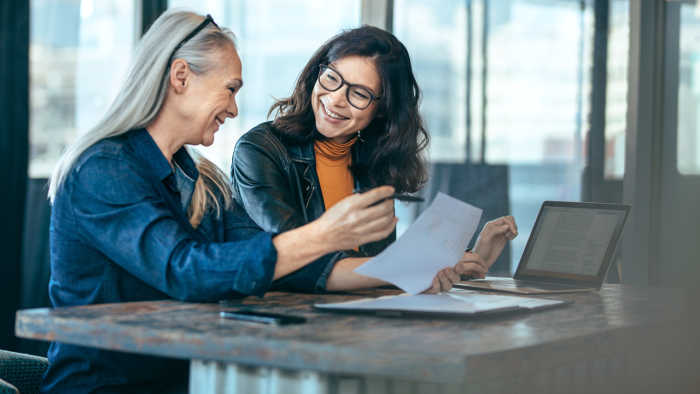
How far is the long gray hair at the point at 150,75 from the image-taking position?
1.62 m

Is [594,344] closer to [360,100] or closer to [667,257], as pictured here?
[360,100]

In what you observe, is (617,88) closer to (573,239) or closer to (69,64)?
(573,239)

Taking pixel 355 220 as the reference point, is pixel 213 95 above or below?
above

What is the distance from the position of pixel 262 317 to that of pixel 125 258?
0.35 m

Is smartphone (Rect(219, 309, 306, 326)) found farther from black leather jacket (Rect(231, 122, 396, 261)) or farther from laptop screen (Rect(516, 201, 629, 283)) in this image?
laptop screen (Rect(516, 201, 629, 283))

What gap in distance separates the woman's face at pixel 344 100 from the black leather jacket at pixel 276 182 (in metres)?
0.09

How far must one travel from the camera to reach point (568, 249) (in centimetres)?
206

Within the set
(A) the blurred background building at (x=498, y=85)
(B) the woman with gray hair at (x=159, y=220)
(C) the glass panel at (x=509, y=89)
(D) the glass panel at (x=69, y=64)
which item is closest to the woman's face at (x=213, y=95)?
(B) the woman with gray hair at (x=159, y=220)

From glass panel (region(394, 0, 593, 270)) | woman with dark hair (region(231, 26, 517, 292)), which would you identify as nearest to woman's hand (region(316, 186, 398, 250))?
woman with dark hair (region(231, 26, 517, 292))

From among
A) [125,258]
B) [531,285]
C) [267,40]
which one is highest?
[267,40]

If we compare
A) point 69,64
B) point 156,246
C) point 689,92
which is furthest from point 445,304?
point 69,64

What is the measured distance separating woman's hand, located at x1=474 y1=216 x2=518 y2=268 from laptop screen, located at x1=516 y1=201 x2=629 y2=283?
71mm

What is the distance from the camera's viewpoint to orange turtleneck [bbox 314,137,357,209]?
237 cm

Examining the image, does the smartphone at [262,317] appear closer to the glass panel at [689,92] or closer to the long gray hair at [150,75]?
the long gray hair at [150,75]
